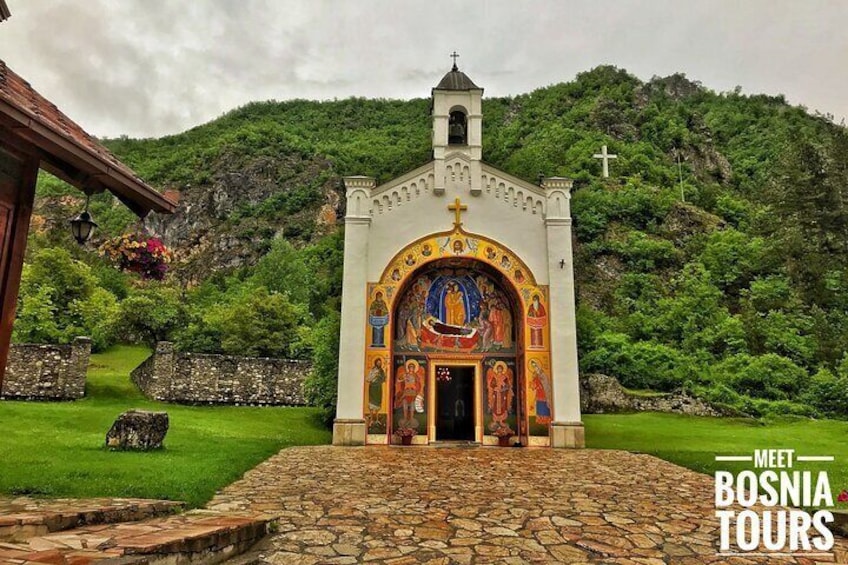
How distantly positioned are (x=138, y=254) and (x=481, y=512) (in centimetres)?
474

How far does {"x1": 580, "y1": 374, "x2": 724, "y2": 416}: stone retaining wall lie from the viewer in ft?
71.1

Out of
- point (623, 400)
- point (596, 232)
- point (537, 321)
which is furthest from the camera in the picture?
point (596, 232)

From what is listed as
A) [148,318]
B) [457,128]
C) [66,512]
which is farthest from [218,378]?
[66,512]

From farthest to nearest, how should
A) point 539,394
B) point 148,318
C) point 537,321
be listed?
point 148,318 → point 537,321 → point 539,394

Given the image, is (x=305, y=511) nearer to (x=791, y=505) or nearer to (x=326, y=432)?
(x=791, y=505)

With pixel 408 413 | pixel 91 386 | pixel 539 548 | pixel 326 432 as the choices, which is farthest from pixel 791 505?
pixel 91 386

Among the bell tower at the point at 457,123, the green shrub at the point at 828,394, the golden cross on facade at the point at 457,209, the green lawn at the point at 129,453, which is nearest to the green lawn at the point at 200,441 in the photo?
the green lawn at the point at 129,453

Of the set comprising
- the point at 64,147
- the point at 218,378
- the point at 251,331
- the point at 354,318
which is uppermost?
the point at 251,331

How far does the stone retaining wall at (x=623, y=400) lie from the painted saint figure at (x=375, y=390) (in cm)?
1064

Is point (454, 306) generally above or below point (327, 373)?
above

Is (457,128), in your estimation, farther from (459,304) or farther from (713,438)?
(713,438)

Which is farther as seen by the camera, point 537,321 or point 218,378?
point 218,378

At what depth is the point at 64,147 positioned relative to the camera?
430cm

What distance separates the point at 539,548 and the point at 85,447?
849 centimetres
